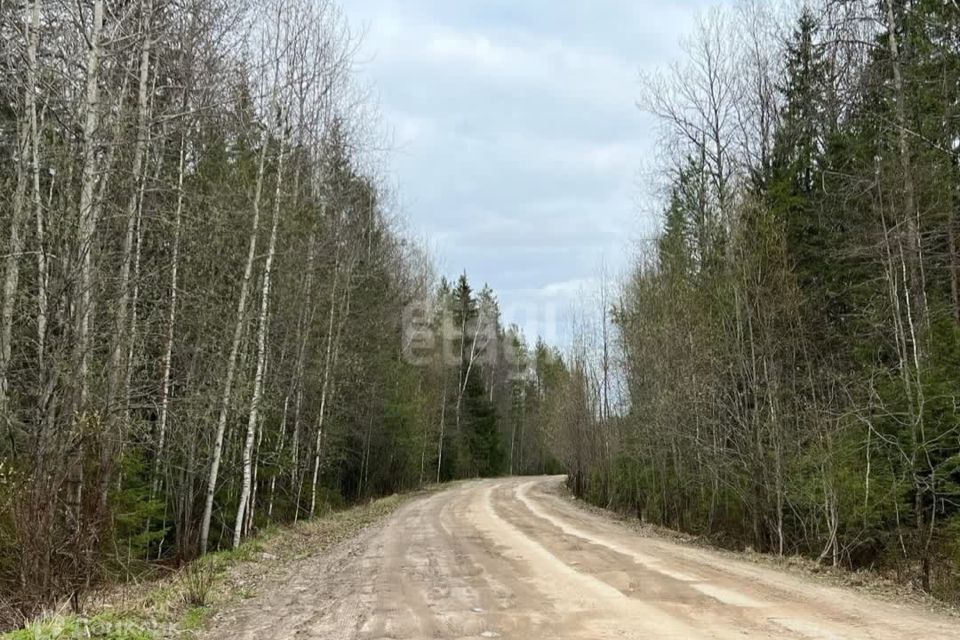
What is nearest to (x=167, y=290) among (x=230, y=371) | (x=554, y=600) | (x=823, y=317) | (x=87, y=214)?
(x=230, y=371)

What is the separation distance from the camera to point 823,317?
17984 millimetres

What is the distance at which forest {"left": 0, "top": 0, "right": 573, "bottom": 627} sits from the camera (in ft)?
23.1

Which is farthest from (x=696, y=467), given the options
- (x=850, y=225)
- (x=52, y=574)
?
(x=52, y=574)

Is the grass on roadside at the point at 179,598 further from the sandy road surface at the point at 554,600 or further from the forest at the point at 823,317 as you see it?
the forest at the point at 823,317

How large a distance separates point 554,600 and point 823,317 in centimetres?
1320

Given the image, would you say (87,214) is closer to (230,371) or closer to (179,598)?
(179,598)

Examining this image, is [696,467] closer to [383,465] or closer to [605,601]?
[605,601]

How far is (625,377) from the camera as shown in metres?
24.4

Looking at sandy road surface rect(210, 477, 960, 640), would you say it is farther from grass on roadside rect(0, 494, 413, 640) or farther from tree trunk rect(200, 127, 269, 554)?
tree trunk rect(200, 127, 269, 554)

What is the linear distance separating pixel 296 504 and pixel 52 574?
48.8ft

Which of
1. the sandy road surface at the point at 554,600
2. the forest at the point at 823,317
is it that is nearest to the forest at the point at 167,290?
the sandy road surface at the point at 554,600

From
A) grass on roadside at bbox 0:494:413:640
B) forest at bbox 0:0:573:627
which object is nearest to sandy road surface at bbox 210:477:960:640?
grass on roadside at bbox 0:494:413:640

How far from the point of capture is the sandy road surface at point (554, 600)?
6.52m

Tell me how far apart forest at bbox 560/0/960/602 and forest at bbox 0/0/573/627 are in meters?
9.75
